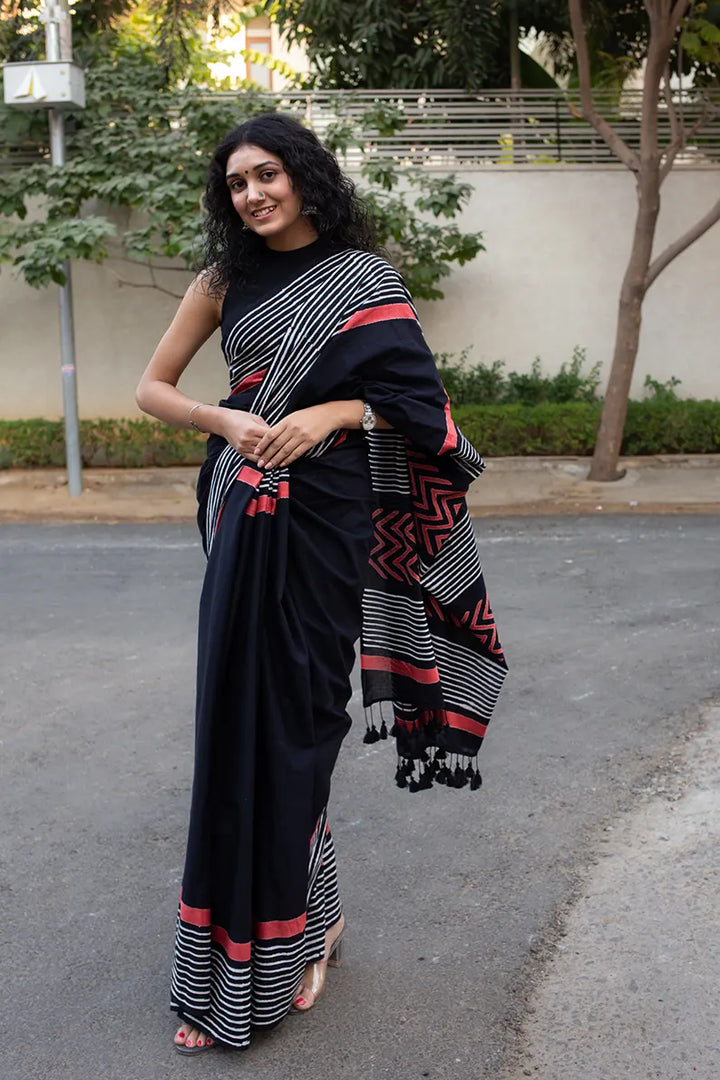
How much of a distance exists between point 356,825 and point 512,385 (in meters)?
9.06

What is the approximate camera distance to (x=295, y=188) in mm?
2807

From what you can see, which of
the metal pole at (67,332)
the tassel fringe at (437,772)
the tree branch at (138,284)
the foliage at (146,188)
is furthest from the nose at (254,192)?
the tree branch at (138,284)

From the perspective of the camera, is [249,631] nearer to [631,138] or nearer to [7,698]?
[7,698]

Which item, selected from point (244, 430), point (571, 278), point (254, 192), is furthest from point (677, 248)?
point (244, 430)

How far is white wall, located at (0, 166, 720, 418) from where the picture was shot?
12656 millimetres

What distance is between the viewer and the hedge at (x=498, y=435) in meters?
11.9

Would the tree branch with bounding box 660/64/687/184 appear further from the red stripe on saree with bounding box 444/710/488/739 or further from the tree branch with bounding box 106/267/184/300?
the red stripe on saree with bounding box 444/710/488/739

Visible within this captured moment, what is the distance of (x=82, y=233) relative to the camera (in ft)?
34.6

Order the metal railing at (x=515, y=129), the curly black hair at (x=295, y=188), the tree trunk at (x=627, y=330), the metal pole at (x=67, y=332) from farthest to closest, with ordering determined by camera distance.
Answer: the metal railing at (x=515, y=129)
the tree trunk at (x=627, y=330)
the metal pole at (x=67, y=332)
the curly black hair at (x=295, y=188)

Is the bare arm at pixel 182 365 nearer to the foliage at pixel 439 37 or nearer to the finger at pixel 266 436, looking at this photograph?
the finger at pixel 266 436

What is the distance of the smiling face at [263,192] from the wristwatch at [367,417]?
0.44 metres

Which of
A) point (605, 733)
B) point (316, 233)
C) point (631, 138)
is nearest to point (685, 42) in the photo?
point (631, 138)

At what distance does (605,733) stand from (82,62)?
10062 mm

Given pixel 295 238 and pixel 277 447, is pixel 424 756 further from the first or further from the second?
pixel 295 238
